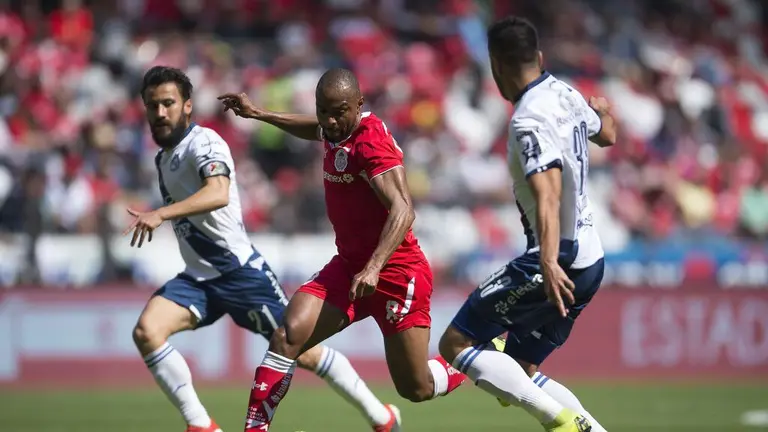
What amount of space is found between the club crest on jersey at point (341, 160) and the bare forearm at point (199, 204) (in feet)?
3.07

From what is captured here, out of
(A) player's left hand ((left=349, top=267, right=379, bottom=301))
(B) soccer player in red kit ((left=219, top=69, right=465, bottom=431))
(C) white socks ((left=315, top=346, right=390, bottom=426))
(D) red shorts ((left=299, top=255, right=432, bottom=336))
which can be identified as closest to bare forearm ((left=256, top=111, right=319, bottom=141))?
(B) soccer player in red kit ((left=219, top=69, right=465, bottom=431))

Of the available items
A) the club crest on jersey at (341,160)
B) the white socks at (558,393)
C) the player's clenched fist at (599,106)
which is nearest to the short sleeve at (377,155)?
Result: the club crest on jersey at (341,160)

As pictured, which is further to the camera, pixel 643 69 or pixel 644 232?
pixel 643 69

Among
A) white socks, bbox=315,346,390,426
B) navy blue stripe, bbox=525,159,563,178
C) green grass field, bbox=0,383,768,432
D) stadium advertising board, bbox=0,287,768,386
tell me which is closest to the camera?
navy blue stripe, bbox=525,159,563,178

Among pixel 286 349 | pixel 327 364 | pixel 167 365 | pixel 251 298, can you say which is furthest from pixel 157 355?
pixel 286 349

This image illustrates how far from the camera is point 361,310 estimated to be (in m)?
8.64

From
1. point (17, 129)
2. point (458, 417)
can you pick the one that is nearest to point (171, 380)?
point (458, 417)

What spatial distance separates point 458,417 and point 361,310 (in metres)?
4.67

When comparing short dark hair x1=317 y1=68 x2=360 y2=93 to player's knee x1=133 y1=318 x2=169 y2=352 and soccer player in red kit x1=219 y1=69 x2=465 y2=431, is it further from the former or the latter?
player's knee x1=133 y1=318 x2=169 y2=352

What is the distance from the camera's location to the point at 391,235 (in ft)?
25.8

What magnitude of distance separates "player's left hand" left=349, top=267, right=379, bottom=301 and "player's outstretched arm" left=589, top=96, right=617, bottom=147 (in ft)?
5.91

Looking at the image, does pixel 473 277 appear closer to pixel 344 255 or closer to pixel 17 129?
pixel 17 129

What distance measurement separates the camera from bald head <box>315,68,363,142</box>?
8.05 metres

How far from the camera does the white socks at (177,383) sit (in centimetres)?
920
